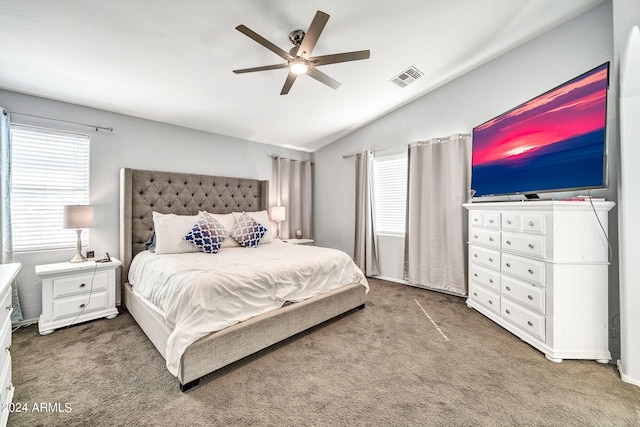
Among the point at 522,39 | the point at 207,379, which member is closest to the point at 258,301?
the point at 207,379

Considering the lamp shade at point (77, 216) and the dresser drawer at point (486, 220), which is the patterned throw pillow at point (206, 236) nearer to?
the lamp shade at point (77, 216)

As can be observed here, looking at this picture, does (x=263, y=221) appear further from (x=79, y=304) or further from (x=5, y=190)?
(x=5, y=190)

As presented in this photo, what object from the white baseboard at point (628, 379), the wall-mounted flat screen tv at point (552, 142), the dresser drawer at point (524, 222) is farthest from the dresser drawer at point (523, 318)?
the wall-mounted flat screen tv at point (552, 142)

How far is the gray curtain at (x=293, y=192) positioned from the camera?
4.69 m

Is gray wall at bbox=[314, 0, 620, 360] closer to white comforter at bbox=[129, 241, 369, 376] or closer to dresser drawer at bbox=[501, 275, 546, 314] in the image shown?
dresser drawer at bbox=[501, 275, 546, 314]

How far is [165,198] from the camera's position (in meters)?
3.29

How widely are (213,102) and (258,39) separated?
1.53 m

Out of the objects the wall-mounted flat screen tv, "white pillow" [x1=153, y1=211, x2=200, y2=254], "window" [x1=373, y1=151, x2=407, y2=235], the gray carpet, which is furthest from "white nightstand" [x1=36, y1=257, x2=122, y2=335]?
the wall-mounted flat screen tv

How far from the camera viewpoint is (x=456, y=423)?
53.6 inches

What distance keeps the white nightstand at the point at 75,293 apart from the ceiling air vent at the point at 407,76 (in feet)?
12.8

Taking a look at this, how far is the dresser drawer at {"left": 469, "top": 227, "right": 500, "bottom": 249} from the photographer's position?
250 cm

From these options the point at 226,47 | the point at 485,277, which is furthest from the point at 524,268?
the point at 226,47

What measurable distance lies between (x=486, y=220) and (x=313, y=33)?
7.99ft

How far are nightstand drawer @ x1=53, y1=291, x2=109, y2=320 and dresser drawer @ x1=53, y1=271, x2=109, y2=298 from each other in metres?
0.06
